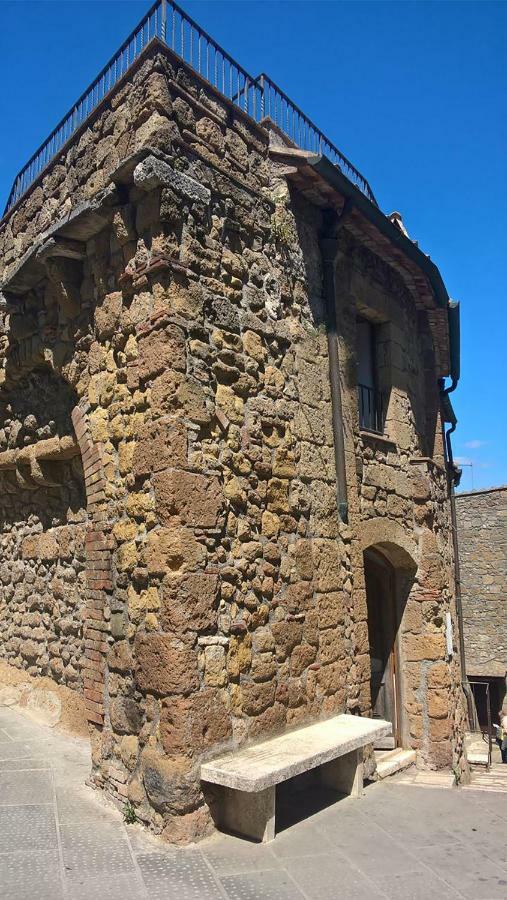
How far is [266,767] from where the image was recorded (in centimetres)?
404

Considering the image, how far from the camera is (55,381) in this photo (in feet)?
21.1

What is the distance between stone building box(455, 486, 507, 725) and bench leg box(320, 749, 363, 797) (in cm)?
1068

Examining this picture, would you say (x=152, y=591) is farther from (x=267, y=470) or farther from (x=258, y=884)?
(x=258, y=884)

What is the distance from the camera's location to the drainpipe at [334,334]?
6031mm

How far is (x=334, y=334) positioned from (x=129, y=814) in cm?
426

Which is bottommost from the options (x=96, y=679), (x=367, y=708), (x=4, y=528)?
(x=367, y=708)

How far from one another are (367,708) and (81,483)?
10.9ft

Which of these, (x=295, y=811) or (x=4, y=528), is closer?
(x=295, y=811)

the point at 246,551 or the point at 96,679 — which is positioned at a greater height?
the point at 246,551

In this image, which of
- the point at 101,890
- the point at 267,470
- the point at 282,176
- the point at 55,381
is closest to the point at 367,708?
the point at 267,470

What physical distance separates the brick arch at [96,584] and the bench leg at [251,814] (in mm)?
1112

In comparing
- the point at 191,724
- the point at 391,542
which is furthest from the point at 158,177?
the point at 391,542

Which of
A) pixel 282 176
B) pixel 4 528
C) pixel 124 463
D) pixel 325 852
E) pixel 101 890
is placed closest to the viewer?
pixel 101 890

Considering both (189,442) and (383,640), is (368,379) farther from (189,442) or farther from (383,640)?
(189,442)
